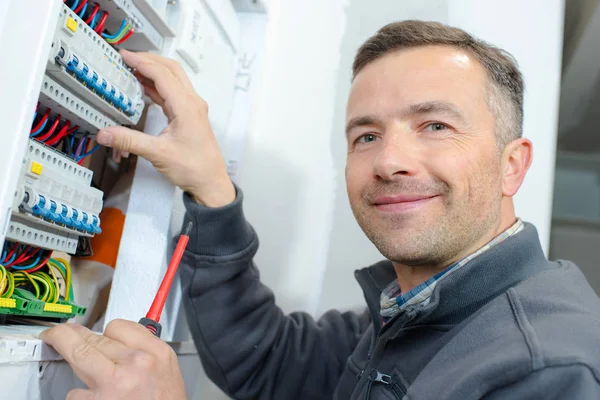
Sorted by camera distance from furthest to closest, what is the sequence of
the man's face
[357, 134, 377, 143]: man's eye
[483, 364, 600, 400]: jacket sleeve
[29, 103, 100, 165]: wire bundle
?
[357, 134, 377, 143]: man's eye
the man's face
[29, 103, 100, 165]: wire bundle
[483, 364, 600, 400]: jacket sleeve

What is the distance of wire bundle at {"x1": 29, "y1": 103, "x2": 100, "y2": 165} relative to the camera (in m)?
0.83

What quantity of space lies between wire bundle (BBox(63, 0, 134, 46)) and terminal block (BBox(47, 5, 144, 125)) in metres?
0.04

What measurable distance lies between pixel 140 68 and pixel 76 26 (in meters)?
0.21

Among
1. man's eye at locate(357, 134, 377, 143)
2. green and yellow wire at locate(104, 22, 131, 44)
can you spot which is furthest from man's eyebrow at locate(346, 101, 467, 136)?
green and yellow wire at locate(104, 22, 131, 44)

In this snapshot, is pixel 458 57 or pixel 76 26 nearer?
pixel 76 26

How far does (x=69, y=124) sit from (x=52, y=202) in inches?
7.1

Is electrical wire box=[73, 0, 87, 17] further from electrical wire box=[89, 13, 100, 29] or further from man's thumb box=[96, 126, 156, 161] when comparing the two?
man's thumb box=[96, 126, 156, 161]

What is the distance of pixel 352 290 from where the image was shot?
1379 millimetres

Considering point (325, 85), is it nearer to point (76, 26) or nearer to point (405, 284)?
point (405, 284)

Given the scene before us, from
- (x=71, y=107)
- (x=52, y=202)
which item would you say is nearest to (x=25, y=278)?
(x=52, y=202)

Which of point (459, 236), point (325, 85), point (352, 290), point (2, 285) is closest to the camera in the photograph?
point (2, 285)

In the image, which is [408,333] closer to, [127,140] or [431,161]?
[431,161]

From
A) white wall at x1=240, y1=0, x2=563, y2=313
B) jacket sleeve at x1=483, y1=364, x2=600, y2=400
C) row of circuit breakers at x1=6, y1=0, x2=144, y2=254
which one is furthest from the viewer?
white wall at x1=240, y1=0, x2=563, y2=313

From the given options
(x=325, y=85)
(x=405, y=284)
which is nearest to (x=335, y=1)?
(x=325, y=85)
